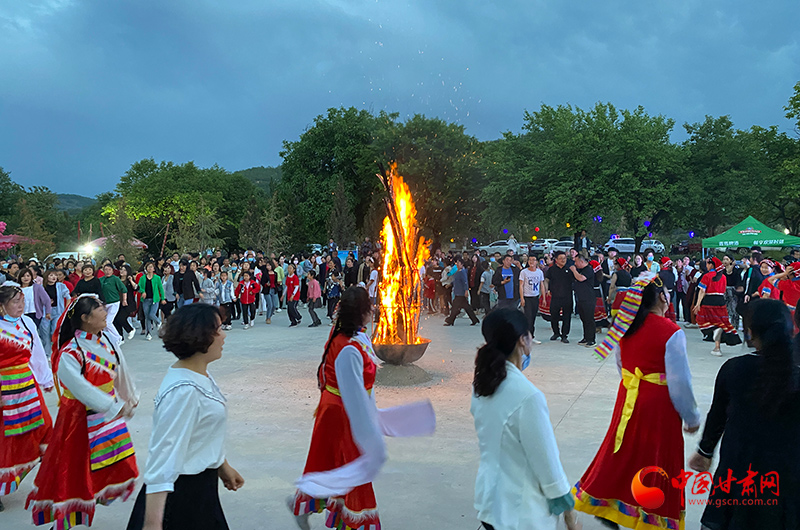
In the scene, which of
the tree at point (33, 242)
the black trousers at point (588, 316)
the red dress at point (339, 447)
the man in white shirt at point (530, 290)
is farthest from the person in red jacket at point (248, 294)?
the tree at point (33, 242)

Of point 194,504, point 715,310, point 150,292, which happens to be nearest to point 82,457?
point 194,504

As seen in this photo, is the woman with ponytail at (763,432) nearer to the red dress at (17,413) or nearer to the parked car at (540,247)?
the red dress at (17,413)

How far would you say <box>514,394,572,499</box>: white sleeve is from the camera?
8.13 feet

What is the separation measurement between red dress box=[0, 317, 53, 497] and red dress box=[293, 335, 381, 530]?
2584 millimetres

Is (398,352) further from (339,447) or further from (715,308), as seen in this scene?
(715,308)

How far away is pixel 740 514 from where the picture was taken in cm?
297

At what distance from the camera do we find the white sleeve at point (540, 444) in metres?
2.48

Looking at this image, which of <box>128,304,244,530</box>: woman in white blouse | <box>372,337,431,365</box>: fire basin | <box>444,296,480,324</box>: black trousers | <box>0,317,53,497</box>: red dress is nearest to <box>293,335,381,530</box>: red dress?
<box>128,304,244,530</box>: woman in white blouse

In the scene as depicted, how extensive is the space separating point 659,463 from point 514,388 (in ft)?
6.51

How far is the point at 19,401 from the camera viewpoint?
15.7 feet

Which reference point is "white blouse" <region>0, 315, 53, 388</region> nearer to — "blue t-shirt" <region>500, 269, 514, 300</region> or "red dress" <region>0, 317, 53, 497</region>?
"red dress" <region>0, 317, 53, 497</region>

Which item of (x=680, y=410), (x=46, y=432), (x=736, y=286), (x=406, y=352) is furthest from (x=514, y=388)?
(x=736, y=286)
